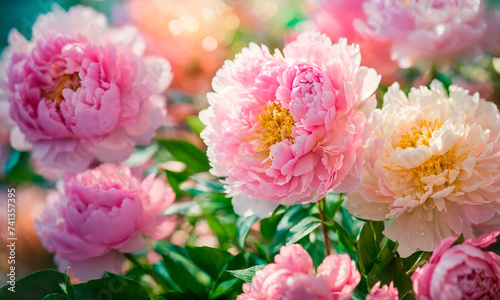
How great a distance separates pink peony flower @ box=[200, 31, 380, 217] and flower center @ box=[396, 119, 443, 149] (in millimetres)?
36

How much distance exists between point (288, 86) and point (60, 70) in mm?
250

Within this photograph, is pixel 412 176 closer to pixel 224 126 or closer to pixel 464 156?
pixel 464 156

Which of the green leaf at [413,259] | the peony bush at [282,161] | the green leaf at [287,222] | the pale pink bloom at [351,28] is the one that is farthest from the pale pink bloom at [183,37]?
the green leaf at [413,259]

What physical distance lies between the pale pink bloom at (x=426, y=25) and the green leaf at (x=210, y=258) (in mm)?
261

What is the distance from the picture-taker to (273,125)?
406 millimetres

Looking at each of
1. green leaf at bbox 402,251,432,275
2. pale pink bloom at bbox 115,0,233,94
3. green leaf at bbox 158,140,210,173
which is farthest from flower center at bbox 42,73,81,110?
green leaf at bbox 402,251,432,275

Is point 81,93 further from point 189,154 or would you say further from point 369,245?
point 369,245

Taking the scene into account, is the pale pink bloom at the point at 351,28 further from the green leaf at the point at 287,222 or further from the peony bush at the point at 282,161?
the green leaf at the point at 287,222

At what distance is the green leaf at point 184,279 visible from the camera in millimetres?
455

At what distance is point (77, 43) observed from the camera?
49 centimetres

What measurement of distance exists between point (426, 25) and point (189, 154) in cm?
28

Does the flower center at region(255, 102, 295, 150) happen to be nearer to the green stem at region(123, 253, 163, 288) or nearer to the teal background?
the green stem at region(123, 253, 163, 288)

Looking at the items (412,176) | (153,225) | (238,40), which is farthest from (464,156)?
(238,40)

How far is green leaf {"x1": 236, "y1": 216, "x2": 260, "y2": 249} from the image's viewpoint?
453mm
